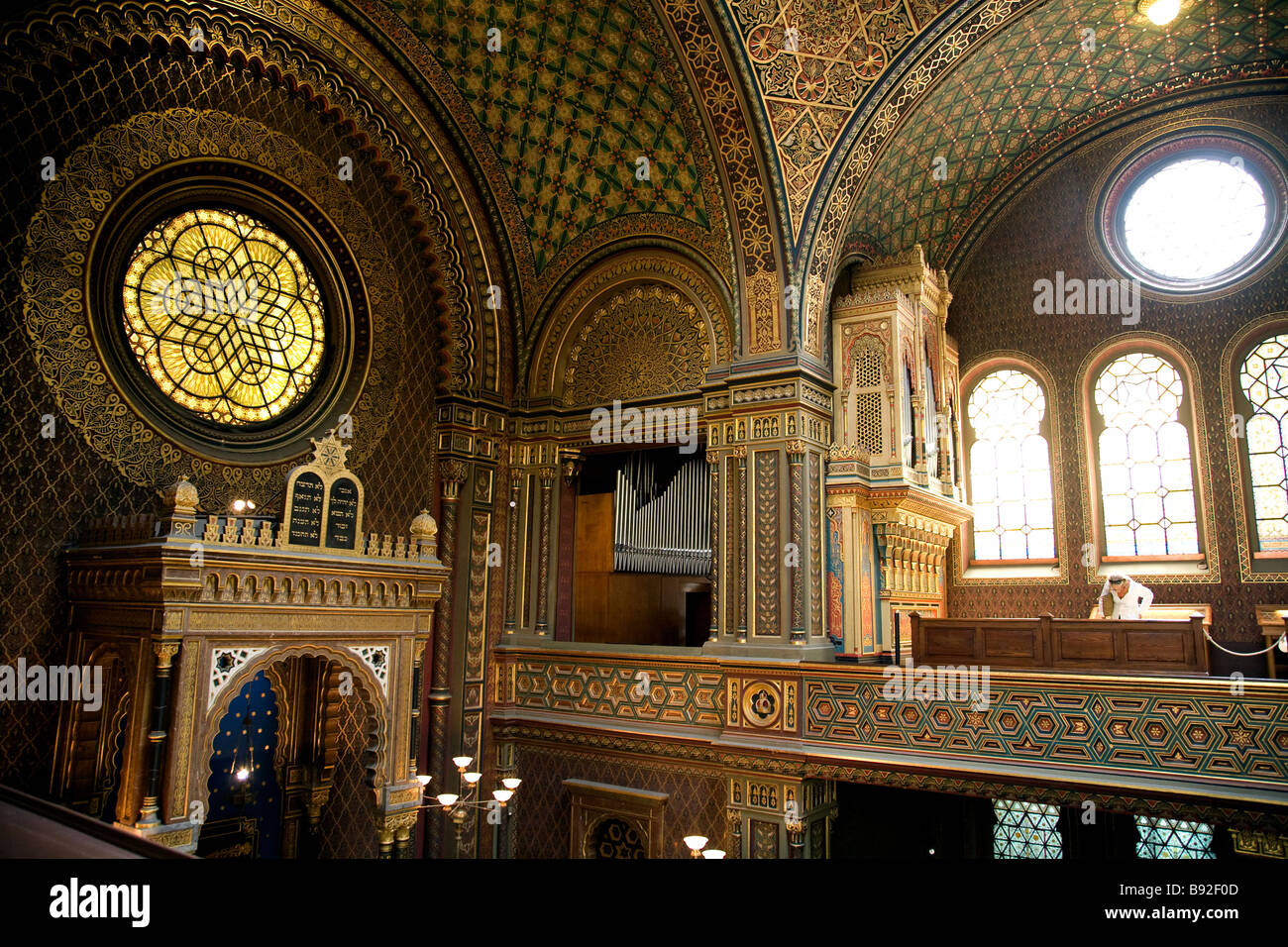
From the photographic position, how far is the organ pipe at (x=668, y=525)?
11.6 metres

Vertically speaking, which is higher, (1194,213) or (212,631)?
(1194,213)

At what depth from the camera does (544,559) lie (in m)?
11.4

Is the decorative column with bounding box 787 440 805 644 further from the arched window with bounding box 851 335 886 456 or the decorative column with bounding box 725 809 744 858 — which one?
the decorative column with bounding box 725 809 744 858

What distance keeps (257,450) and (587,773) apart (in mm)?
5144

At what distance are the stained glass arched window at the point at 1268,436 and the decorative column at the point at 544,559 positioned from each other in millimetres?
8579

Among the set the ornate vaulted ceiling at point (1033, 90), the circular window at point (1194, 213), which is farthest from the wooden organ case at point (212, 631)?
the circular window at point (1194, 213)

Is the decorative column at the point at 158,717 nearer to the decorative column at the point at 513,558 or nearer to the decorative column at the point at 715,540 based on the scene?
the decorative column at the point at 513,558

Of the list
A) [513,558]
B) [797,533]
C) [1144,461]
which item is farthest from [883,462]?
[513,558]

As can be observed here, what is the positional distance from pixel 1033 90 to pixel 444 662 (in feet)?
A: 33.0

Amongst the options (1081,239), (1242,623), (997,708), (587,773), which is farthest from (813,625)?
(1081,239)

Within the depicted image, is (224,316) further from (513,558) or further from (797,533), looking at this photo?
(797,533)

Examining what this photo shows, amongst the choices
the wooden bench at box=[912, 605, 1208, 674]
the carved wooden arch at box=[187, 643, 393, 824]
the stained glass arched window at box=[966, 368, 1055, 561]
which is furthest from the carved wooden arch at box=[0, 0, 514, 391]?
the stained glass arched window at box=[966, 368, 1055, 561]

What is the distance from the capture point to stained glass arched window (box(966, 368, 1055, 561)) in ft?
39.1
